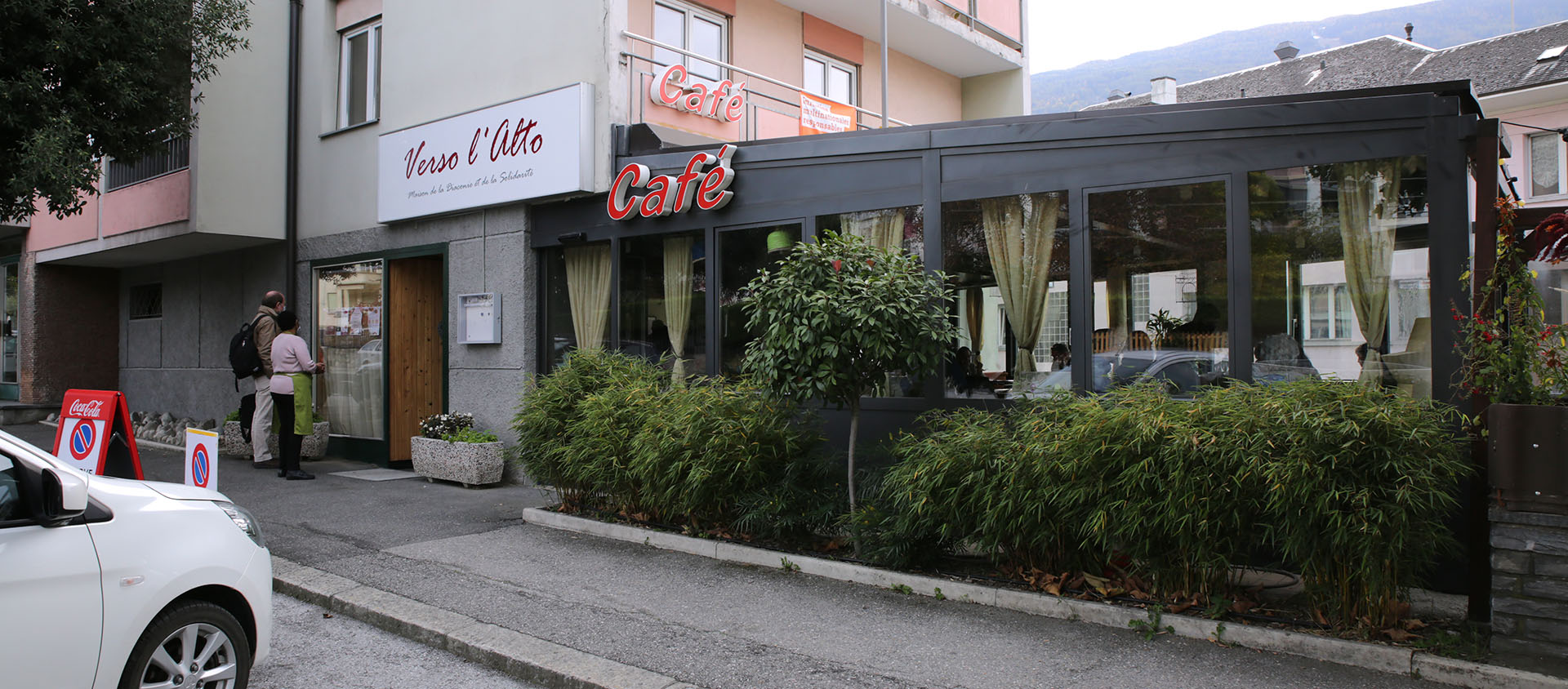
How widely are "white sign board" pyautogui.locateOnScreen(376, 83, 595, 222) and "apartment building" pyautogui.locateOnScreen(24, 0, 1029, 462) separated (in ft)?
0.09

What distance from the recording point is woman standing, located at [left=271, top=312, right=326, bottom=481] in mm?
10281

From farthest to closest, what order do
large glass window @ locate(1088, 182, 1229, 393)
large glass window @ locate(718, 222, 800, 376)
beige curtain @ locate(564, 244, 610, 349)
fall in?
beige curtain @ locate(564, 244, 610, 349)
large glass window @ locate(718, 222, 800, 376)
large glass window @ locate(1088, 182, 1229, 393)

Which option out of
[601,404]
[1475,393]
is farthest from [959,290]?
[1475,393]

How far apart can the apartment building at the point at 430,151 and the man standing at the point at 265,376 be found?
1.22 metres

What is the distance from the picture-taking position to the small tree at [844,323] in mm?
6074

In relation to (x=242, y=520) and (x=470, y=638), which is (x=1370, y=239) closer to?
(x=470, y=638)

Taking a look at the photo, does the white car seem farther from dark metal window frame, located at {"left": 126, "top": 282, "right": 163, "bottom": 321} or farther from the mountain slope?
the mountain slope

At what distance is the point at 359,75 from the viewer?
12.7m

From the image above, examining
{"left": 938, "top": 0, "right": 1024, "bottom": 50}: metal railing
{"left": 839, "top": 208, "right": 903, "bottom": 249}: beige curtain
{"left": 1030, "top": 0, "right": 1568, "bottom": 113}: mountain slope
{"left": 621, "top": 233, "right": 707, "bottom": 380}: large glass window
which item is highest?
{"left": 1030, "top": 0, "right": 1568, "bottom": 113}: mountain slope

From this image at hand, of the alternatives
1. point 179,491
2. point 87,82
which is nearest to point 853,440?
point 179,491

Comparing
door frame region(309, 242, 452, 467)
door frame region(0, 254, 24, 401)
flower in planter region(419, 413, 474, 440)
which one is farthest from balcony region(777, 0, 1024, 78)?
door frame region(0, 254, 24, 401)

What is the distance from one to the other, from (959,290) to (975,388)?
0.79 meters

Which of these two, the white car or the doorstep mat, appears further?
the doorstep mat

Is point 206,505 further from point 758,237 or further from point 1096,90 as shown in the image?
point 1096,90
